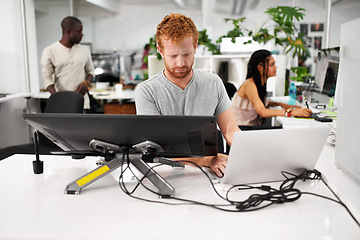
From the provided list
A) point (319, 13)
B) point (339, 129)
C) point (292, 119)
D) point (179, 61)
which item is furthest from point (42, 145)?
point (319, 13)

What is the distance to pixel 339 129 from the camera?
1.49 m

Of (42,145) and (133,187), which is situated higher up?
(133,187)

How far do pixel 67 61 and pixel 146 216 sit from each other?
9.79 ft

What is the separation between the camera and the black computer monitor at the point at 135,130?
108 cm

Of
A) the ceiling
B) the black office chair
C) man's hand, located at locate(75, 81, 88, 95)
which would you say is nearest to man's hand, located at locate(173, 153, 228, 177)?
the black office chair

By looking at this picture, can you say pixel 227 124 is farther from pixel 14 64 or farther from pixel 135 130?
pixel 14 64

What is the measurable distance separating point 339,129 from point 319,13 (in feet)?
20.0

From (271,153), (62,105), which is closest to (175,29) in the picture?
(271,153)

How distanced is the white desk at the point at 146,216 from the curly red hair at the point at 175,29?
583mm

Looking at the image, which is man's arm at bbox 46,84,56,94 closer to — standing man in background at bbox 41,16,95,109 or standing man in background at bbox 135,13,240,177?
standing man in background at bbox 41,16,95,109

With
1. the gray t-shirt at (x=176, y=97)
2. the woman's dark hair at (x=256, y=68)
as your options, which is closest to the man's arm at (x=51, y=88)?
the woman's dark hair at (x=256, y=68)

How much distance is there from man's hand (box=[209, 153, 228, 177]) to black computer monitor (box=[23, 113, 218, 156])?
0.11m

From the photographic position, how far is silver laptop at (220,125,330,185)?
3.64 feet

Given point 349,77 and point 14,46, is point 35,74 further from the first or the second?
point 349,77
